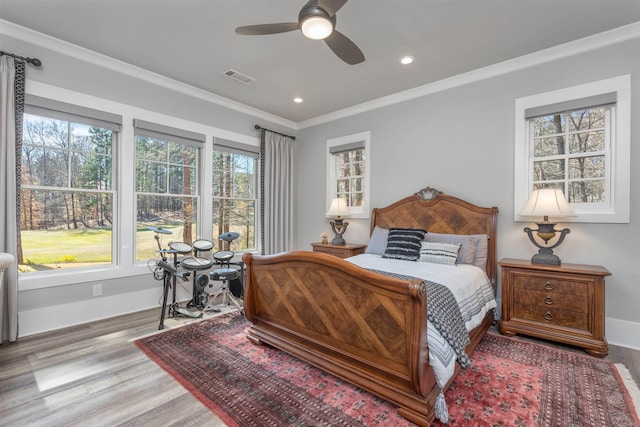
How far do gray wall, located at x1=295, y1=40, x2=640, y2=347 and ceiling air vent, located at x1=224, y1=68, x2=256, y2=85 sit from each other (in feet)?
5.49

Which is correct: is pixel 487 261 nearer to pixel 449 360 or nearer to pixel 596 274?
pixel 596 274

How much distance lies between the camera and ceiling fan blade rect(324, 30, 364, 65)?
7.43 ft

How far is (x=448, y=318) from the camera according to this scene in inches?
76.9

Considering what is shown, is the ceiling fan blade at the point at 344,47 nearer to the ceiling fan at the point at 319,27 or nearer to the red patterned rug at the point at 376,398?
the ceiling fan at the point at 319,27

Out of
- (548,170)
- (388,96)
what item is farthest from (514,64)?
(388,96)

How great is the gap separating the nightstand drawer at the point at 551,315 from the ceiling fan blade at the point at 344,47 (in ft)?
9.07

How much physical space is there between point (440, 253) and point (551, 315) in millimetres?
1085

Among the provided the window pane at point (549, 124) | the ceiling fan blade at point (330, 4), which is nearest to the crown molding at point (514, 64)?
the window pane at point (549, 124)

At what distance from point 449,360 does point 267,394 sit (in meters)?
1.19

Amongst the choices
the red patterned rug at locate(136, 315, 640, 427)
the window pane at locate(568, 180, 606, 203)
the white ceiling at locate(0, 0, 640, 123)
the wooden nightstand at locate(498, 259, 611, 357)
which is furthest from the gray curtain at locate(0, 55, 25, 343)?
the window pane at locate(568, 180, 606, 203)

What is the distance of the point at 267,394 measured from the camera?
201 cm

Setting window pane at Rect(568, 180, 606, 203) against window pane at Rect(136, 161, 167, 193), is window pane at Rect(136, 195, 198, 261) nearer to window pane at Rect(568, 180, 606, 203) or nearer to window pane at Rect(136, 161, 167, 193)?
window pane at Rect(136, 161, 167, 193)

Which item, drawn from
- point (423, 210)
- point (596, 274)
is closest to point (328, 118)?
point (423, 210)

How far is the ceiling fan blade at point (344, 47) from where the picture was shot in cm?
226
